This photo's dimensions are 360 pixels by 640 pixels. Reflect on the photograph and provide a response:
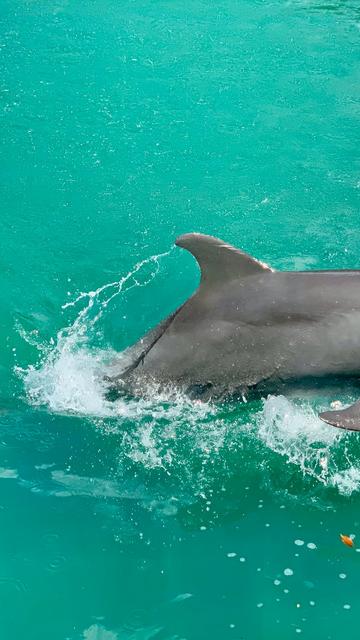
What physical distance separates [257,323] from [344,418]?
132 cm

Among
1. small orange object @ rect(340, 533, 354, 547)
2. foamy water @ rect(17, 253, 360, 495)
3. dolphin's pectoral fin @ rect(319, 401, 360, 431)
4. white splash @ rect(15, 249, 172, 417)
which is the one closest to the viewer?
dolphin's pectoral fin @ rect(319, 401, 360, 431)

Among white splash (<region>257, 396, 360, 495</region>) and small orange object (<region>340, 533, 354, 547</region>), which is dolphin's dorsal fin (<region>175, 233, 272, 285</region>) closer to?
white splash (<region>257, 396, 360, 495</region>)

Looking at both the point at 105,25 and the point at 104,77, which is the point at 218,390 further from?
the point at 105,25

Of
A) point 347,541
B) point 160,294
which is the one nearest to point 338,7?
point 160,294

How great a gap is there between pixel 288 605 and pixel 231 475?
1.56 metres

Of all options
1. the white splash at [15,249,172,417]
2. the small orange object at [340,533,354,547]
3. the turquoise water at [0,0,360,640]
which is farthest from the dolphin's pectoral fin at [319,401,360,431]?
the white splash at [15,249,172,417]

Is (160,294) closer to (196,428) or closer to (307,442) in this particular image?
(196,428)

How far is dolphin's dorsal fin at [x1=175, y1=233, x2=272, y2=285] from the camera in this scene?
7.71m

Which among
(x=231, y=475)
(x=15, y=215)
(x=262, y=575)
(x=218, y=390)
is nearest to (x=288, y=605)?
(x=262, y=575)

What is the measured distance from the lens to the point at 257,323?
7.79m

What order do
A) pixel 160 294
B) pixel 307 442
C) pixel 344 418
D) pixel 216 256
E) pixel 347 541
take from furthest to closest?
1. pixel 160 294
2. pixel 307 442
3. pixel 216 256
4. pixel 347 541
5. pixel 344 418

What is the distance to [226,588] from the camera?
23.4ft

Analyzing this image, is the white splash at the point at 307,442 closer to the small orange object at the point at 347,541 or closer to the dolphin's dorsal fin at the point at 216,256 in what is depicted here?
the small orange object at the point at 347,541

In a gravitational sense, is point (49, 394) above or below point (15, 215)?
below
